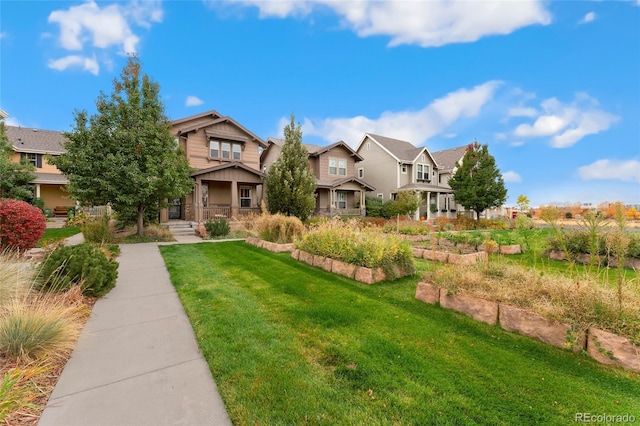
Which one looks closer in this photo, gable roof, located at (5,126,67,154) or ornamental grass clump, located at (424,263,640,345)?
ornamental grass clump, located at (424,263,640,345)

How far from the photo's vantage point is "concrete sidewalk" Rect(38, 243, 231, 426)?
7.36 ft

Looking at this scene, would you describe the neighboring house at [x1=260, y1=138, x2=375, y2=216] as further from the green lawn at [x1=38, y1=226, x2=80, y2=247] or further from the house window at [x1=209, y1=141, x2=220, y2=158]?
the green lawn at [x1=38, y1=226, x2=80, y2=247]

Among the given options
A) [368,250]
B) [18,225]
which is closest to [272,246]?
[368,250]

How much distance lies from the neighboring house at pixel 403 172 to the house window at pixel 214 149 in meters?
14.7

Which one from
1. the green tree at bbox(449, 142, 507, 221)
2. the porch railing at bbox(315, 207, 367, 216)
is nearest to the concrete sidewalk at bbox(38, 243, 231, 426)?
the porch railing at bbox(315, 207, 367, 216)

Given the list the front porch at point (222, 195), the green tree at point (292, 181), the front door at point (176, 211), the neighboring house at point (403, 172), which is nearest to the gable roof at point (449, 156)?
the neighboring house at point (403, 172)

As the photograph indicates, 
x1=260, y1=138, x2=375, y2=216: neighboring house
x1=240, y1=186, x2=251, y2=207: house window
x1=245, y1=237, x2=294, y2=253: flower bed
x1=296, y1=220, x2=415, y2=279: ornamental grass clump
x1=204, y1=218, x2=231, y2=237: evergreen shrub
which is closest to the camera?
x1=296, y1=220, x2=415, y2=279: ornamental grass clump

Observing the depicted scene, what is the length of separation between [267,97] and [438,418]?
66.8 feet

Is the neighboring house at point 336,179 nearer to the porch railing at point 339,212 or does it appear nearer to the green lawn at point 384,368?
the porch railing at point 339,212

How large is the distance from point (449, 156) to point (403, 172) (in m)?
9.63

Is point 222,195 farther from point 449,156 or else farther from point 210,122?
point 449,156

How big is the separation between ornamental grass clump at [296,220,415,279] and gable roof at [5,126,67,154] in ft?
86.5

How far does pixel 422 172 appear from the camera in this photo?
26.9 metres

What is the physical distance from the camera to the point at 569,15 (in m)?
7.71
